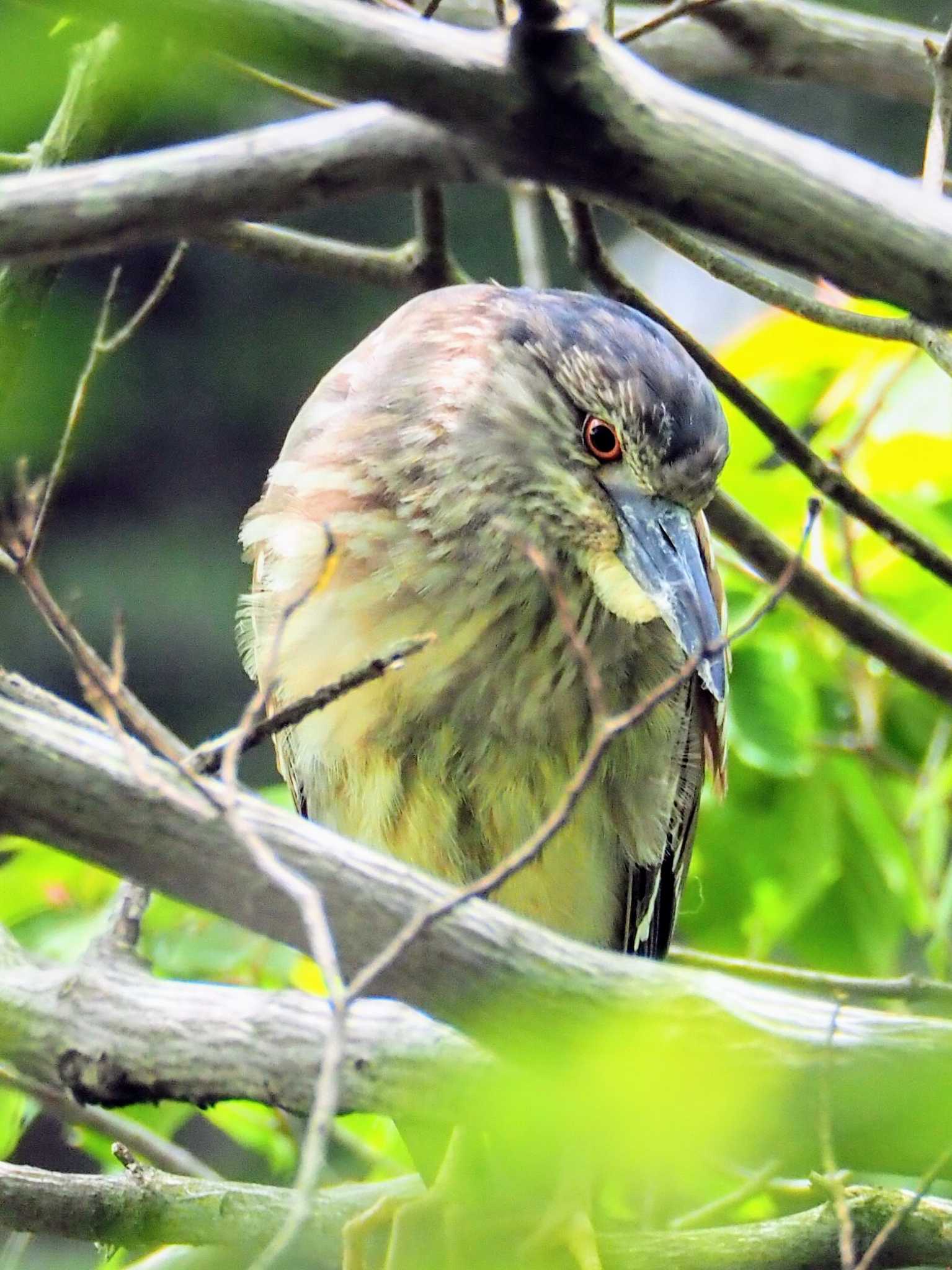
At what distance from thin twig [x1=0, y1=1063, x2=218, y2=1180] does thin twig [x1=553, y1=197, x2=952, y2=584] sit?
0.98 metres

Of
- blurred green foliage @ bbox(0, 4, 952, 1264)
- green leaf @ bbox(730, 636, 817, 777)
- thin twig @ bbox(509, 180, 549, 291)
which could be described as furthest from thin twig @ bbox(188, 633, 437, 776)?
thin twig @ bbox(509, 180, 549, 291)

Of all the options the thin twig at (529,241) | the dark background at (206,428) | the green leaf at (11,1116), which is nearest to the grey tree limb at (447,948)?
the green leaf at (11,1116)

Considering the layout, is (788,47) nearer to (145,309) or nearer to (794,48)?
(794,48)

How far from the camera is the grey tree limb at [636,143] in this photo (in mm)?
617

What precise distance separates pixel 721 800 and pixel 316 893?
1.03m

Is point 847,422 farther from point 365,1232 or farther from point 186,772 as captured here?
point 186,772

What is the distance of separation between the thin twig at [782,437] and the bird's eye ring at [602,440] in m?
0.12

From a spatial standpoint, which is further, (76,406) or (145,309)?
(145,309)

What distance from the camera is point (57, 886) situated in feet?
6.22

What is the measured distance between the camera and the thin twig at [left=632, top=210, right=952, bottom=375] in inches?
54.7

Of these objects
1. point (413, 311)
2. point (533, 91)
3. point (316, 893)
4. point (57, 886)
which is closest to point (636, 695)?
point (413, 311)

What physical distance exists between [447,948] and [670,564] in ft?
2.56

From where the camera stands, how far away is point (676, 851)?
206 cm

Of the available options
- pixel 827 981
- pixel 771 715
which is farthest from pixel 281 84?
pixel 827 981
